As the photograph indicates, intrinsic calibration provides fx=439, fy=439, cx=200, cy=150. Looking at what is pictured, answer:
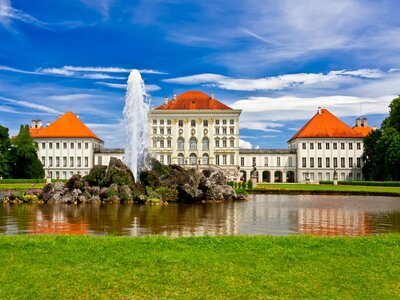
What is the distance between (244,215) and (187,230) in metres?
5.60

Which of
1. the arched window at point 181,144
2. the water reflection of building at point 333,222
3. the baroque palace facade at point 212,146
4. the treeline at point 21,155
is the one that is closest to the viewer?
the water reflection of building at point 333,222

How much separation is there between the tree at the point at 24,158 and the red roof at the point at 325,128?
44.8 m

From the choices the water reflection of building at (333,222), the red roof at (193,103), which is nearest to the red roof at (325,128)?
the red roof at (193,103)

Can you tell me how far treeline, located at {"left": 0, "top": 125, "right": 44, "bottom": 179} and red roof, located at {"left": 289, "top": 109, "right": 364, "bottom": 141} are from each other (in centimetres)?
4483

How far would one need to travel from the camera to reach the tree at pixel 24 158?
6438cm

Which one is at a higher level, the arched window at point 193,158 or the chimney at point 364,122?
the chimney at point 364,122

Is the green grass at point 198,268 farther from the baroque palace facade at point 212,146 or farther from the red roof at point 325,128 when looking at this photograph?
the red roof at point 325,128

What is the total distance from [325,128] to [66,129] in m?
47.5

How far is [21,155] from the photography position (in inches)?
2522

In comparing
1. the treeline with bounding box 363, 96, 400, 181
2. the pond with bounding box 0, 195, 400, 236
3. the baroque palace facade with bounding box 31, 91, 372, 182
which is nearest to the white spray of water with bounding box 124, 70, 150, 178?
the pond with bounding box 0, 195, 400, 236

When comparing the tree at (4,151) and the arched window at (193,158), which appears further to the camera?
the arched window at (193,158)

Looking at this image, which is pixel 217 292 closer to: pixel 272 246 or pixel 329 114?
pixel 272 246

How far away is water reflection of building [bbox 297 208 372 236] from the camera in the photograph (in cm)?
1386

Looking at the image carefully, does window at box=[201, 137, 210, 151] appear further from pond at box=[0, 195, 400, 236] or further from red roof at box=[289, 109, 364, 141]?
pond at box=[0, 195, 400, 236]
